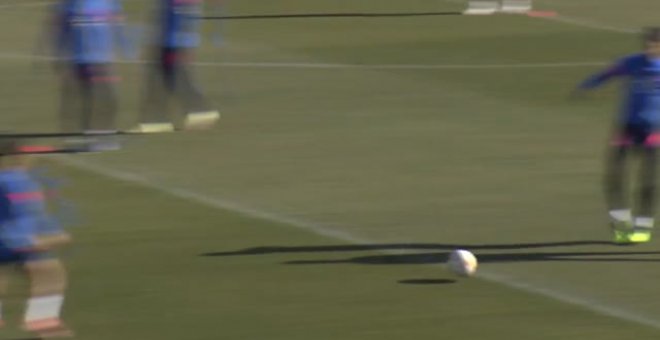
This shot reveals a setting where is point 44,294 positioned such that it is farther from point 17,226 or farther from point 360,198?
point 360,198

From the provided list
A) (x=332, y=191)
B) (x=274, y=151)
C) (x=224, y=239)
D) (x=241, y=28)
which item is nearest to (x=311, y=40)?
(x=241, y=28)

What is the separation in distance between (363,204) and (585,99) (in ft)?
26.9

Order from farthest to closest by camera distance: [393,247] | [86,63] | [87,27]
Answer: [86,63]
[87,27]
[393,247]

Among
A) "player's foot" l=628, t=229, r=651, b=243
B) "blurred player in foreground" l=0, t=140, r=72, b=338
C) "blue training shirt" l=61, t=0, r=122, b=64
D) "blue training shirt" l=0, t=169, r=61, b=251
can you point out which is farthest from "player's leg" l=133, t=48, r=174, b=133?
"blue training shirt" l=0, t=169, r=61, b=251

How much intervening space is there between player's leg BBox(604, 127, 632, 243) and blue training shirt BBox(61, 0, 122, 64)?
23.3 feet

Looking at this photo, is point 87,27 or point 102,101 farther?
point 102,101

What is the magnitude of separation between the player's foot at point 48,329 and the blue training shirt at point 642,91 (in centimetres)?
572

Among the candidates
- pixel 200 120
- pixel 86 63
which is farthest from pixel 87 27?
pixel 200 120

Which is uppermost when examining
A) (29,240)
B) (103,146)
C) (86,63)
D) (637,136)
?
(637,136)

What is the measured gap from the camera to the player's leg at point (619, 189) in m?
17.7

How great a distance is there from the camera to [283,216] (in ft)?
63.2

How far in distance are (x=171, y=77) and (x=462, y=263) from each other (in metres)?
8.54

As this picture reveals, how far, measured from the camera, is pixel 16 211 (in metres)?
13.7

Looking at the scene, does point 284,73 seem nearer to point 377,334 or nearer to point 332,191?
point 332,191
